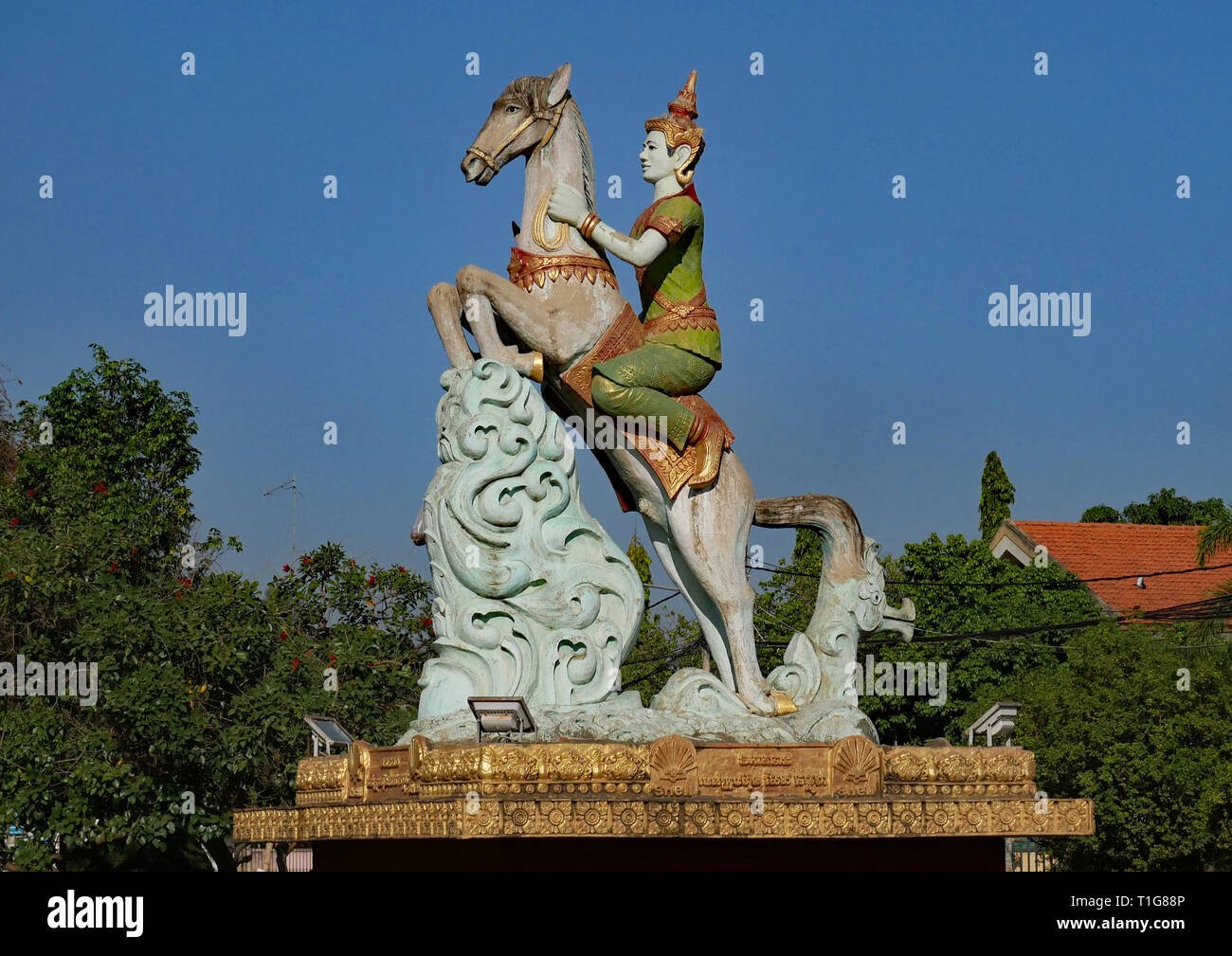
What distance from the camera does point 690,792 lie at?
8.23 meters

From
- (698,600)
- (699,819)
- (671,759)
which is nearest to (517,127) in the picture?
(698,600)

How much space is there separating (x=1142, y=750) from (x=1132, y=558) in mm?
12437

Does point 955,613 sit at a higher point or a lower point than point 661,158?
lower

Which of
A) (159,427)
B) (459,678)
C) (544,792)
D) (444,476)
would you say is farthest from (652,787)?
(159,427)

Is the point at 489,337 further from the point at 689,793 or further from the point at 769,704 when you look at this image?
the point at 689,793

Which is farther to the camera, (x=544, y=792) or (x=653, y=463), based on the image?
(x=653, y=463)

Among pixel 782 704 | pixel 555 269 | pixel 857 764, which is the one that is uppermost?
pixel 555 269

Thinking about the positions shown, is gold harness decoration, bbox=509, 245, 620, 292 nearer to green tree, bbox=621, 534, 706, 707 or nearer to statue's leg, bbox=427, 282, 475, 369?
statue's leg, bbox=427, 282, 475, 369

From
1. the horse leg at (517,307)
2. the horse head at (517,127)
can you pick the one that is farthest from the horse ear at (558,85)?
the horse leg at (517,307)

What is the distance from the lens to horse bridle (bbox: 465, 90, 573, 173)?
Result: 10.1m

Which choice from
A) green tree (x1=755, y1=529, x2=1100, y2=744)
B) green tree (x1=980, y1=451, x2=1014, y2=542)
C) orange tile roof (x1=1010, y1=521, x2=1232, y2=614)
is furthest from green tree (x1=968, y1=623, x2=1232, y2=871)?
green tree (x1=980, y1=451, x2=1014, y2=542)
